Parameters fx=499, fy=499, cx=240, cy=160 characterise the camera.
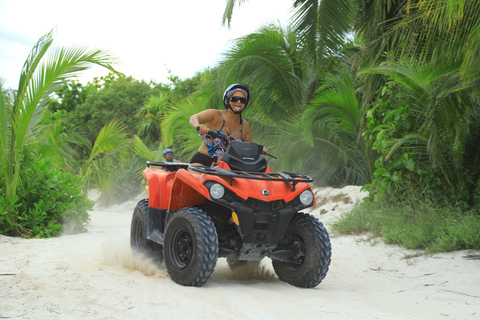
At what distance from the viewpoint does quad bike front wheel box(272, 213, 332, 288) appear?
4.79m

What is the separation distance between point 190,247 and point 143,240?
145 centimetres

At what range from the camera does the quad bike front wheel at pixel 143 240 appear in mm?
5953

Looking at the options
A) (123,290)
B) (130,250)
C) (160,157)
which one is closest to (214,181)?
(123,290)

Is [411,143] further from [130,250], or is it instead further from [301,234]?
[130,250]

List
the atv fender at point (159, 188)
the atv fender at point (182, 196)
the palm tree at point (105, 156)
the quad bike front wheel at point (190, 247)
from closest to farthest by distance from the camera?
the quad bike front wheel at point (190, 247) → the atv fender at point (182, 196) → the atv fender at point (159, 188) → the palm tree at point (105, 156)

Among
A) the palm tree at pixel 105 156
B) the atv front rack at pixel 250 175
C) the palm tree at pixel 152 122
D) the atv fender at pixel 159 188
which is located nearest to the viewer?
the atv front rack at pixel 250 175

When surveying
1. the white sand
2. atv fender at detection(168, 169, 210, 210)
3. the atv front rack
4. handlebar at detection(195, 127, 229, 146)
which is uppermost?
handlebar at detection(195, 127, 229, 146)

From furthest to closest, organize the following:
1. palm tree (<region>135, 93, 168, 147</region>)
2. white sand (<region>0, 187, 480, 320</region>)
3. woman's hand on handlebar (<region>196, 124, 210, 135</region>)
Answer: palm tree (<region>135, 93, 168, 147</region>)
woman's hand on handlebar (<region>196, 124, 210, 135</region>)
white sand (<region>0, 187, 480, 320</region>)

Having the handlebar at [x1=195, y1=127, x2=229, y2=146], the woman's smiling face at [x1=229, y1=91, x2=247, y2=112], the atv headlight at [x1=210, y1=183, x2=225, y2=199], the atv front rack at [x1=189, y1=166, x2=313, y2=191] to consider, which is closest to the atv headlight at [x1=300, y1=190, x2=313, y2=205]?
the atv front rack at [x1=189, y1=166, x2=313, y2=191]

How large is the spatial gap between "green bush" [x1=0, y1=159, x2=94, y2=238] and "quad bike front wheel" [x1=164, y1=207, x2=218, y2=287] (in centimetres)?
450

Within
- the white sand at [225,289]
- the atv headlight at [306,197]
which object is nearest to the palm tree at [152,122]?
the white sand at [225,289]

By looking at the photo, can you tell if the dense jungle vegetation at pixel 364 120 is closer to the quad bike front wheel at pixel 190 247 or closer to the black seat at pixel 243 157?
the black seat at pixel 243 157

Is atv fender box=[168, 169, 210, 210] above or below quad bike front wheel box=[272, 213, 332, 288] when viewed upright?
above

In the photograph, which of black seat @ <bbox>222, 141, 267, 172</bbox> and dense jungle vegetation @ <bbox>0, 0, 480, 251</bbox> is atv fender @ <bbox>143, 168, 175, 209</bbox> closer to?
black seat @ <bbox>222, 141, 267, 172</bbox>
